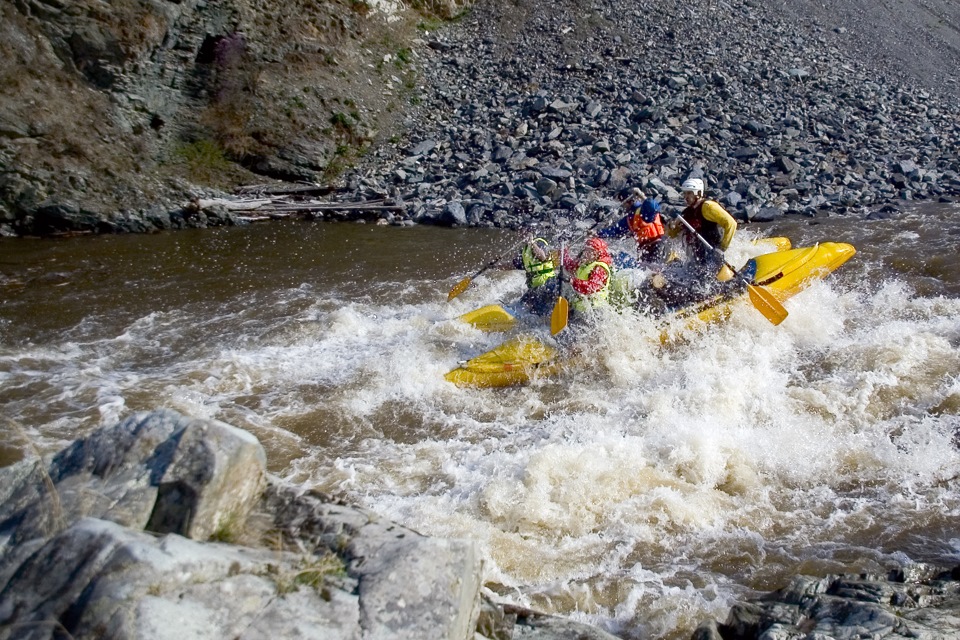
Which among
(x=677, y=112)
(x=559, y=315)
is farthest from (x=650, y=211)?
(x=677, y=112)

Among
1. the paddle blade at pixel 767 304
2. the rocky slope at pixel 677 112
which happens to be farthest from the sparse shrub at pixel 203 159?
the paddle blade at pixel 767 304

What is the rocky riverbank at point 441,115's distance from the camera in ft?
39.3

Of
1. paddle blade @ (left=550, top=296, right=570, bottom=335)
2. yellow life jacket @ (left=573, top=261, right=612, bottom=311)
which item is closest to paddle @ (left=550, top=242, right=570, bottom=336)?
paddle blade @ (left=550, top=296, right=570, bottom=335)

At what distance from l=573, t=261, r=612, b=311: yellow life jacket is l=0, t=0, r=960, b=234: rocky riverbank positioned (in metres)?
4.54

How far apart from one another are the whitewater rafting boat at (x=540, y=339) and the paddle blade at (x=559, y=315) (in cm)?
30

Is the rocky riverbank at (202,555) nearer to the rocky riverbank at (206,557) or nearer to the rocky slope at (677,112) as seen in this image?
the rocky riverbank at (206,557)

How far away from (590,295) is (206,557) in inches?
206

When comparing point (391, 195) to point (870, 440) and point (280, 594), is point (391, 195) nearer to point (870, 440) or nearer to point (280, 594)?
point (870, 440)

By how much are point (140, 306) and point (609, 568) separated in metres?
6.67

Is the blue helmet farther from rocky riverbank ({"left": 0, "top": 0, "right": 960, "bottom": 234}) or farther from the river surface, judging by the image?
rocky riverbank ({"left": 0, "top": 0, "right": 960, "bottom": 234})

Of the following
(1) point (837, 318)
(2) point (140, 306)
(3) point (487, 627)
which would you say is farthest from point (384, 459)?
(1) point (837, 318)

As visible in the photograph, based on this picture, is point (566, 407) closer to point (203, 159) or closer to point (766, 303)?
point (766, 303)

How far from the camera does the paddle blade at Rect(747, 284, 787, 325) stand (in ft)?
24.7

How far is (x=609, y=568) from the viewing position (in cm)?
473
